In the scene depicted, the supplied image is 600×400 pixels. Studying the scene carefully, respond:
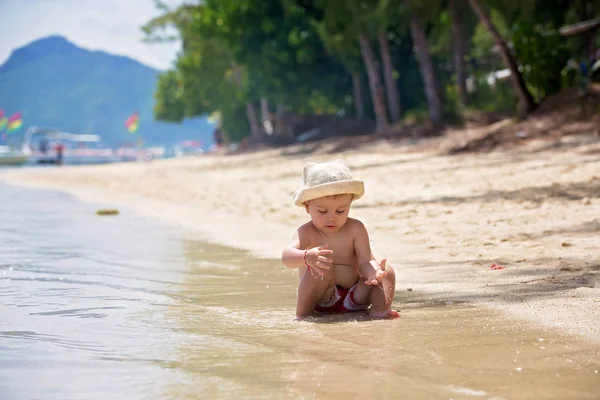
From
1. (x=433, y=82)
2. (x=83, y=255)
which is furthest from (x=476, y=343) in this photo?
(x=433, y=82)

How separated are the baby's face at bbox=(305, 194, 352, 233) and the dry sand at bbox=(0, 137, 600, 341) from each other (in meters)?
0.88

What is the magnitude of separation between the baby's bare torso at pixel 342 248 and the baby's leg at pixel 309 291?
0.16 metres

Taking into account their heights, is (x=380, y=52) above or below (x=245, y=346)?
above

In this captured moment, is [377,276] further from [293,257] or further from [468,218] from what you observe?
[468,218]

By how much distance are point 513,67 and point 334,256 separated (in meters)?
15.3

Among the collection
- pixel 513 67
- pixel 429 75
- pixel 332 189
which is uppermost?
pixel 429 75

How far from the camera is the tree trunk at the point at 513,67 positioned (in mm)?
19292

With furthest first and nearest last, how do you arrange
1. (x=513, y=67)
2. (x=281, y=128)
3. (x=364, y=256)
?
1. (x=281, y=128)
2. (x=513, y=67)
3. (x=364, y=256)

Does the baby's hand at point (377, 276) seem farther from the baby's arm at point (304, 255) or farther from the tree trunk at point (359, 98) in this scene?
the tree trunk at point (359, 98)

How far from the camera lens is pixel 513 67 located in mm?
19328

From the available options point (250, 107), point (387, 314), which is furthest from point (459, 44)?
point (250, 107)

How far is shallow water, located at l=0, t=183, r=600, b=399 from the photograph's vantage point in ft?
10.9

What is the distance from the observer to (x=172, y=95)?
62625 mm

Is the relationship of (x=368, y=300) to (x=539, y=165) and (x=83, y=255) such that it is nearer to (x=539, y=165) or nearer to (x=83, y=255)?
(x=83, y=255)
